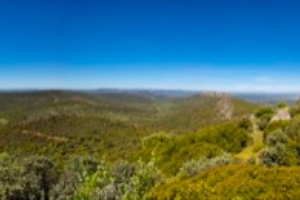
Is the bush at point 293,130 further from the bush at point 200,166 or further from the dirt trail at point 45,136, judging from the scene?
the dirt trail at point 45,136

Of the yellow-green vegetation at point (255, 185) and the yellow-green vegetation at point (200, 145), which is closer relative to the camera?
the yellow-green vegetation at point (255, 185)

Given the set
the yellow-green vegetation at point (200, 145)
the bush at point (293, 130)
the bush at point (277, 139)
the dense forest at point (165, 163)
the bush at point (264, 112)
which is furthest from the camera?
the bush at point (264, 112)

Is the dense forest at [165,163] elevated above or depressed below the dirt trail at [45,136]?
→ above

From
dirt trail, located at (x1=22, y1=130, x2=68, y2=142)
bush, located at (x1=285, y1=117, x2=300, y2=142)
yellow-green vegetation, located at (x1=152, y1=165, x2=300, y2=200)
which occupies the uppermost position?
bush, located at (x1=285, y1=117, x2=300, y2=142)

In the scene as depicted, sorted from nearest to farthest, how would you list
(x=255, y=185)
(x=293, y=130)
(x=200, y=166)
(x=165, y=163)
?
(x=255, y=185), (x=200, y=166), (x=293, y=130), (x=165, y=163)

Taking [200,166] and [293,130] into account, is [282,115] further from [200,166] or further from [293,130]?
[200,166]

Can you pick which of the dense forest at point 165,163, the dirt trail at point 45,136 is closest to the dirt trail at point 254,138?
the dense forest at point 165,163

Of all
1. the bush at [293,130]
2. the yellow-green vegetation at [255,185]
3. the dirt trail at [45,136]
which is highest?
the bush at [293,130]

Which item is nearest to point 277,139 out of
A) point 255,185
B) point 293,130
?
point 293,130

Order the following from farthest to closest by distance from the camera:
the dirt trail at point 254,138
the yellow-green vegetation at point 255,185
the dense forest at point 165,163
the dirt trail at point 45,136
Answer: the dirt trail at point 45,136, the dirt trail at point 254,138, the yellow-green vegetation at point 255,185, the dense forest at point 165,163

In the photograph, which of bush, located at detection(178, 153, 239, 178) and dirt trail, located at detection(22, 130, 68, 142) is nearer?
bush, located at detection(178, 153, 239, 178)

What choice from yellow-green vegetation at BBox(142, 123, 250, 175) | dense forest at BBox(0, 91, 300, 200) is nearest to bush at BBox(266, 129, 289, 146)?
dense forest at BBox(0, 91, 300, 200)

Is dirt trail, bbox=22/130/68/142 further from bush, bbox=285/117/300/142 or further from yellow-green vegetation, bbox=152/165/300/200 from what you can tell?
yellow-green vegetation, bbox=152/165/300/200

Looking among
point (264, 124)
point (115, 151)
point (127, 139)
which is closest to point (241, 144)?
point (264, 124)
